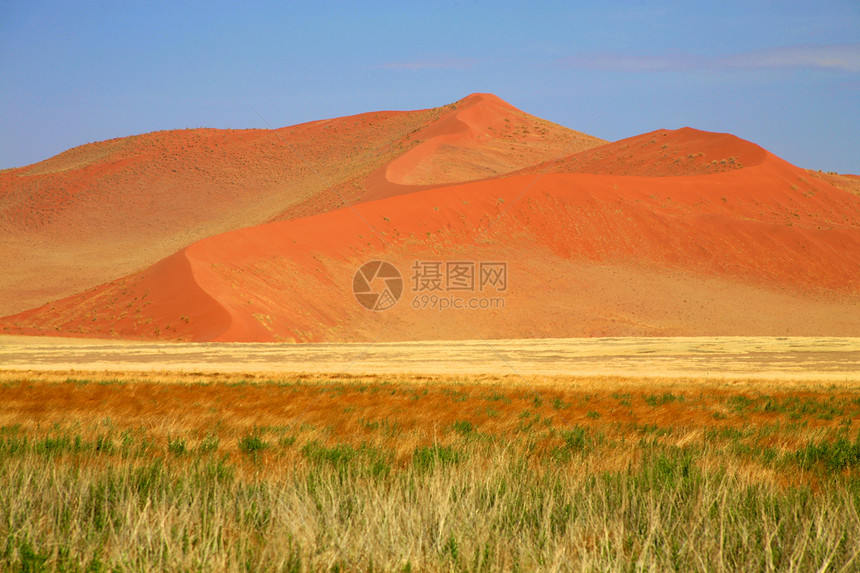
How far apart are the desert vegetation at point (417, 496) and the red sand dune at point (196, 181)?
6806cm

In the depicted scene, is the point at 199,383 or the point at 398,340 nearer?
the point at 199,383

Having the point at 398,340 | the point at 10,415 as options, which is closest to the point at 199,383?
the point at 10,415

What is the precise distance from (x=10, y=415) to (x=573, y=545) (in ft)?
32.5

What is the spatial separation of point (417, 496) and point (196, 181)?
114897mm

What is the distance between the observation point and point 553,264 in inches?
2488

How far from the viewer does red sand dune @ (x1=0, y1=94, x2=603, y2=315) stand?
85.6 metres

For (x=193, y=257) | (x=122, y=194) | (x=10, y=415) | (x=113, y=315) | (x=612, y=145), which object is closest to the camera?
(x=10, y=415)

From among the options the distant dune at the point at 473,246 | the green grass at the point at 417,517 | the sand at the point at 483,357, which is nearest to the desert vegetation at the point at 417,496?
the green grass at the point at 417,517

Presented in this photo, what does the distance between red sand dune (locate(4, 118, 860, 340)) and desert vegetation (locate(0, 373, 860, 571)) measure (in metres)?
36.0

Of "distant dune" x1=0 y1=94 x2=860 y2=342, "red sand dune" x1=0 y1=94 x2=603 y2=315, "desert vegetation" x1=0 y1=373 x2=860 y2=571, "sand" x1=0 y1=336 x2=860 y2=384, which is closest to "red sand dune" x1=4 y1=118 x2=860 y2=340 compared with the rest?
"distant dune" x1=0 y1=94 x2=860 y2=342

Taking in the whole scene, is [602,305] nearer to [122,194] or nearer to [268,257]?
[268,257]

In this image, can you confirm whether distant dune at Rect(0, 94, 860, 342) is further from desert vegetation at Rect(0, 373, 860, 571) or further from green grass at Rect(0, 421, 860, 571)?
green grass at Rect(0, 421, 860, 571)

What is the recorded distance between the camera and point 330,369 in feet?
90.0

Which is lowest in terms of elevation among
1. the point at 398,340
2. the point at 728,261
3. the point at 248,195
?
the point at 398,340
